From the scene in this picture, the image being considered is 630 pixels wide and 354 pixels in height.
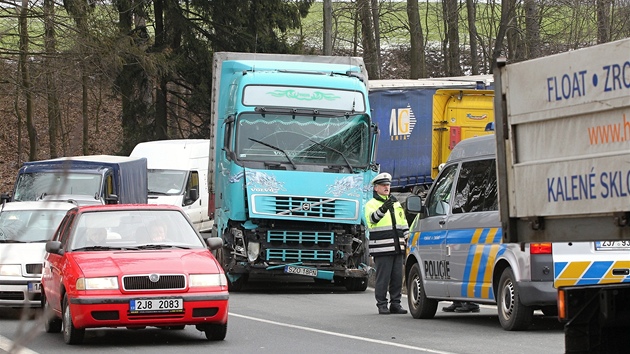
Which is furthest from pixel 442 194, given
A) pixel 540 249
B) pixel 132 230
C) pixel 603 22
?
pixel 603 22

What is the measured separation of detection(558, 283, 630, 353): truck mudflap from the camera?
5.99 metres

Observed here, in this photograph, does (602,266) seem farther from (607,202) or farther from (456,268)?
(607,202)

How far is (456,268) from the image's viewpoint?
545 inches

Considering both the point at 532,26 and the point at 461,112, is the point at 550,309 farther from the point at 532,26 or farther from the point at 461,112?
the point at 532,26

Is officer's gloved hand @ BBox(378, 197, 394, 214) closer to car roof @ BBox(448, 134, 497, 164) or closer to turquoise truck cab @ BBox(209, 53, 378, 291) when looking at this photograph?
car roof @ BBox(448, 134, 497, 164)

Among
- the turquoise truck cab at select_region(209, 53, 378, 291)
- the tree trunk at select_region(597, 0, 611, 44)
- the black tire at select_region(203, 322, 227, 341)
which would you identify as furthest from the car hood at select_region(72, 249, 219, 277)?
the tree trunk at select_region(597, 0, 611, 44)

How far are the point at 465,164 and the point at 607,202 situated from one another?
27.5 feet

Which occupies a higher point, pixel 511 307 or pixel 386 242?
pixel 386 242

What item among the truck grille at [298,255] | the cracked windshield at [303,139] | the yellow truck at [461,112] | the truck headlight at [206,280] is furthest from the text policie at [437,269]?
the yellow truck at [461,112]

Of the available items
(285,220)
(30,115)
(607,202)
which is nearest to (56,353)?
(607,202)

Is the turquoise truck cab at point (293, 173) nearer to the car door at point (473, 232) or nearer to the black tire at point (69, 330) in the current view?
the car door at point (473, 232)

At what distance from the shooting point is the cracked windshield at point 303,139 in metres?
19.5

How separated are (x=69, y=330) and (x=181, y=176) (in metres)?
17.7

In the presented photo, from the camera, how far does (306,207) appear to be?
19297 mm
